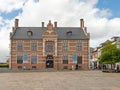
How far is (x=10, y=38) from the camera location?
7719 cm

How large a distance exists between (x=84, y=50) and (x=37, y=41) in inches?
480

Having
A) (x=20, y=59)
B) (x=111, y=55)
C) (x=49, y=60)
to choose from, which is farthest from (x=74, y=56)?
(x=111, y=55)

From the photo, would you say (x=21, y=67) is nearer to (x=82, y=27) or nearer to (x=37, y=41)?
(x=37, y=41)

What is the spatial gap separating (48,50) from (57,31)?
6.04 meters

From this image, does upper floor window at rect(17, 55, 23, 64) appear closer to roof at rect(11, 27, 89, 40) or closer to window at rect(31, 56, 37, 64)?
window at rect(31, 56, 37, 64)

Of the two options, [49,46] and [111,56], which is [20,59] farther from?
[111,56]

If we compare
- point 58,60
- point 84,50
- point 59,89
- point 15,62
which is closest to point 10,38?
point 15,62

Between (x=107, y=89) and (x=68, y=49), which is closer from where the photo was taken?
(x=107, y=89)

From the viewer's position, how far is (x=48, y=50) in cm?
7812

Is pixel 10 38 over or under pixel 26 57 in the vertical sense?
over

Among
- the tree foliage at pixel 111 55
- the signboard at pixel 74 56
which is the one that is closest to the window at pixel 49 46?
the signboard at pixel 74 56

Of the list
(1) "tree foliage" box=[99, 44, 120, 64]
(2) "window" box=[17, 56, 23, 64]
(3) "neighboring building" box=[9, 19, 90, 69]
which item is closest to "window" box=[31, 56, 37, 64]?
(3) "neighboring building" box=[9, 19, 90, 69]

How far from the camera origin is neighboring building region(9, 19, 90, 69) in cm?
7738

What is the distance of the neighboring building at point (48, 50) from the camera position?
7738 cm
